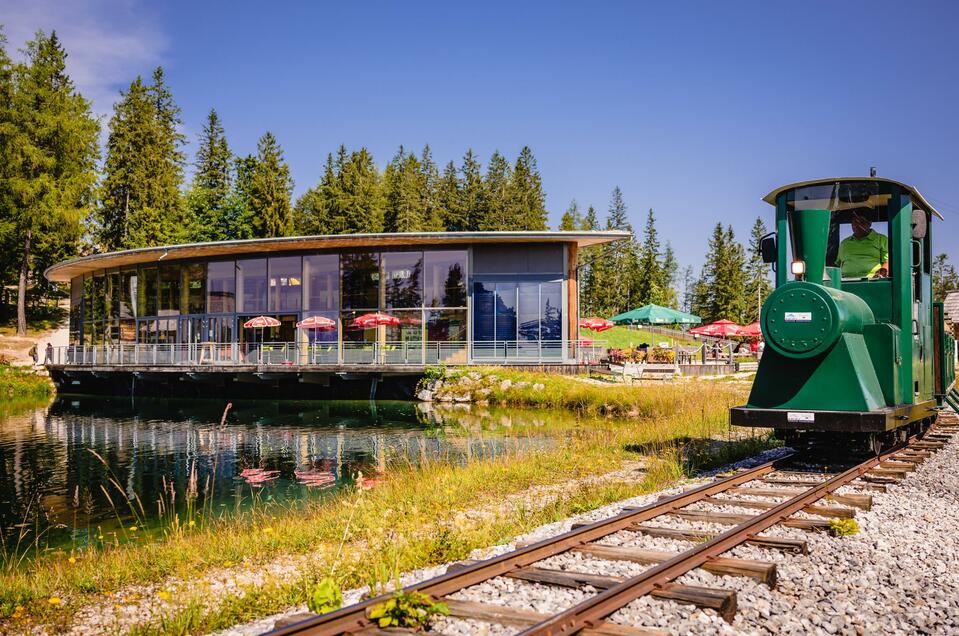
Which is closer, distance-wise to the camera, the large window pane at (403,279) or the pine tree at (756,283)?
the large window pane at (403,279)

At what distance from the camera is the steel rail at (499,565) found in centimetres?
366

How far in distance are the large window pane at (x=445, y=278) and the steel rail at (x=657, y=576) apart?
87.4 ft

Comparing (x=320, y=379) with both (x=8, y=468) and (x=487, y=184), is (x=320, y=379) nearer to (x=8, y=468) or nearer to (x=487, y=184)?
(x=8, y=468)

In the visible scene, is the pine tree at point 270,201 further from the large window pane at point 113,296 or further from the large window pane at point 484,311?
the large window pane at point 484,311

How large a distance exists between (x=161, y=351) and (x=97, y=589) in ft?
99.4

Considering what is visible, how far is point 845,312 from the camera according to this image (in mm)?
8492

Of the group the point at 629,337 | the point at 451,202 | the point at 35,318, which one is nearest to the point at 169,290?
the point at 35,318

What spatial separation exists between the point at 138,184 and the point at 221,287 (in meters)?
27.7

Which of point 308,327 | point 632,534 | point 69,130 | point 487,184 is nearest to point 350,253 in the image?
point 308,327

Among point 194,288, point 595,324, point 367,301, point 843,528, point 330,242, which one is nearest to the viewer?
point 843,528

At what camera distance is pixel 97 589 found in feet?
20.5

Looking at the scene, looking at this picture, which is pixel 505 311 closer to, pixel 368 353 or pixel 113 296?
pixel 368 353

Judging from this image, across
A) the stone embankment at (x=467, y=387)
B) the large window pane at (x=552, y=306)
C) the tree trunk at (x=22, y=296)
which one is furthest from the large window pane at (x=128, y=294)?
the large window pane at (x=552, y=306)

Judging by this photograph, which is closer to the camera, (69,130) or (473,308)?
(473,308)
